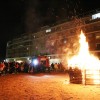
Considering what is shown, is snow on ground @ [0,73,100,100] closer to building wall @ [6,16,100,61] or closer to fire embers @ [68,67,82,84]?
fire embers @ [68,67,82,84]

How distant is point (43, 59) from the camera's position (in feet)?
111

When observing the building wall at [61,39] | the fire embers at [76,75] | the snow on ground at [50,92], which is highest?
the building wall at [61,39]

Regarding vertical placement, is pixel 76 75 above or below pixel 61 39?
below

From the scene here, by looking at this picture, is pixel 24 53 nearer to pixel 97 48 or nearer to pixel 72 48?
pixel 72 48

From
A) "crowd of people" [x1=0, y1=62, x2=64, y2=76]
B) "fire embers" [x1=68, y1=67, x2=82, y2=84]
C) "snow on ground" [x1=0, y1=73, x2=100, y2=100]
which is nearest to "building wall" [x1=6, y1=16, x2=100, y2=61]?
"crowd of people" [x1=0, y1=62, x2=64, y2=76]

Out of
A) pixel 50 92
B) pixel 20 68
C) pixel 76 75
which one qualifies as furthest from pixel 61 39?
pixel 50 92

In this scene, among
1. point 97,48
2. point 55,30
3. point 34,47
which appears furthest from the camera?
point 34,47

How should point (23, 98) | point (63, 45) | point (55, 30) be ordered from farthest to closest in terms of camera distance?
point (55, 30) < point (63, 45) < point (23, 98)

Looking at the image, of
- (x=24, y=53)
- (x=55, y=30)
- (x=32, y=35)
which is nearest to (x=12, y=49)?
(x=24, y=53)

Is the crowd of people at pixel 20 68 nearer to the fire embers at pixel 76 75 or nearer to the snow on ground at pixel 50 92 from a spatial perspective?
the snow on ground at pixel 50 92

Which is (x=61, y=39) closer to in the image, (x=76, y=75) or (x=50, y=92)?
(x=76, y=75)

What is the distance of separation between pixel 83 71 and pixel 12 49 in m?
78.2

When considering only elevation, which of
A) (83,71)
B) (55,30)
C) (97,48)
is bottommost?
(83,71)

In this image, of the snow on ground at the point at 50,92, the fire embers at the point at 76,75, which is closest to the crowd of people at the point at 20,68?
the snow on ground at the point at 50,92
